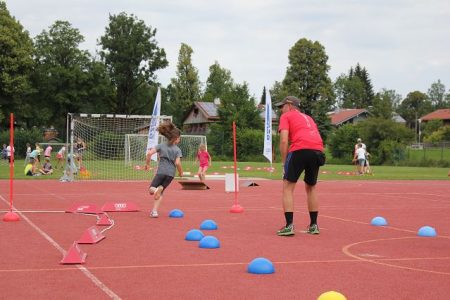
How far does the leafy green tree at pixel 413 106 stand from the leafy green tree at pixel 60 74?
103583 millimetres

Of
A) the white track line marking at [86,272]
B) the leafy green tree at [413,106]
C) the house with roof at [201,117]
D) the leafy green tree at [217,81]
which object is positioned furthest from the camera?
the leafy green tree at [413,106]

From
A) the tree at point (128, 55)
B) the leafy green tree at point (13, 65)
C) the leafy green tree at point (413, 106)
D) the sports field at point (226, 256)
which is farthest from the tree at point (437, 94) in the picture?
the sports field at point (226, 256)

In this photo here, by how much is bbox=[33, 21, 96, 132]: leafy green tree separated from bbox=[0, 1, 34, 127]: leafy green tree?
5480 millimetres

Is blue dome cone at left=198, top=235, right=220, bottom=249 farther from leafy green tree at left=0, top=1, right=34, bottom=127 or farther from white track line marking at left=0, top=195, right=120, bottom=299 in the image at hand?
leafy green tree at left=0, top=1, right=34, bottom=127

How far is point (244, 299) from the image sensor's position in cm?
560

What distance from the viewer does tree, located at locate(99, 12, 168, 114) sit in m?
79.5

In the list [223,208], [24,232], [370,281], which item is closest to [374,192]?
[223,208]

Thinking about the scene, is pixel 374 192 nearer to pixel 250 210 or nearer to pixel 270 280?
pixel 250 210

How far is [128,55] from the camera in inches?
3120

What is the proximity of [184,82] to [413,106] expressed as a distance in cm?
8571

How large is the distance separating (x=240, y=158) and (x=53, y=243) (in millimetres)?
55134

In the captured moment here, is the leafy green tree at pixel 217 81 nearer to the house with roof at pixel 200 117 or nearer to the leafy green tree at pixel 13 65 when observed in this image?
the house with roof at pixel 200 117

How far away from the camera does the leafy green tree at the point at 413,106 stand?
16038 cm

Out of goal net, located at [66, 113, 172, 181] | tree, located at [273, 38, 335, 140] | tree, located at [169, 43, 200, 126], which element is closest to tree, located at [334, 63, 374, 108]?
tree, located at [169, 43, 200, 126]
